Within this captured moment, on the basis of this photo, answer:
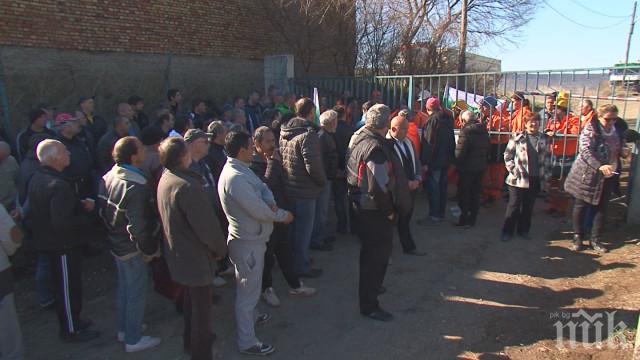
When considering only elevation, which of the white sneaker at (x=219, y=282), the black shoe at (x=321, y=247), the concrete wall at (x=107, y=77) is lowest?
the white sneaker at (x=219, y=282)

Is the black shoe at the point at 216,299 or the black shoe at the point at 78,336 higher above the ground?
the black shoe at the point at 216,299

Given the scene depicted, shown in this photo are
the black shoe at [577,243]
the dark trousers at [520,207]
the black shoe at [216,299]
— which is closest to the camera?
the black shoe at [216,299]

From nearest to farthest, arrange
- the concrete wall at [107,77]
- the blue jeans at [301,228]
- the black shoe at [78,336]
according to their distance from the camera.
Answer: the black shoe at [78,336] → the blue jeans at [301,228] → the concrete wall at [107,77]

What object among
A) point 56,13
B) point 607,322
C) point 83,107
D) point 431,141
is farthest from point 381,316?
point 56,13

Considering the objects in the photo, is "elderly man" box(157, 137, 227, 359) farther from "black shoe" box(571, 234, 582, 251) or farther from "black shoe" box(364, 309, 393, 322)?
"black shoe" box(571, 234, 582, 251)

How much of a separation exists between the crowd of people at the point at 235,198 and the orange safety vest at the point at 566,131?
0.14 meters

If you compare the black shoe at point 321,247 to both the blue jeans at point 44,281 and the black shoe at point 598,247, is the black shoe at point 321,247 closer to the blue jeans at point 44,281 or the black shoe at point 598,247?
the blue jeans at point 44,281

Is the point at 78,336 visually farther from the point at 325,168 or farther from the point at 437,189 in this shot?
the point at 437,189

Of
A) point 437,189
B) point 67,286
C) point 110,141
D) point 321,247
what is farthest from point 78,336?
point 437,189

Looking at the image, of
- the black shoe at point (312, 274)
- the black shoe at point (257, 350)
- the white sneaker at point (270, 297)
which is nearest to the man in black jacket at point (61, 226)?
the black shoe at point (257, 350)

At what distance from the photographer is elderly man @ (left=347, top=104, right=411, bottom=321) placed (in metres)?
3.72

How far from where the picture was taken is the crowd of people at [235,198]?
3.25 meters

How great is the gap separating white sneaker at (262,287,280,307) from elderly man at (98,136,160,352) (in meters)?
1.22

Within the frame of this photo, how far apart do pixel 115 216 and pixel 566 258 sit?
16.7 feet
